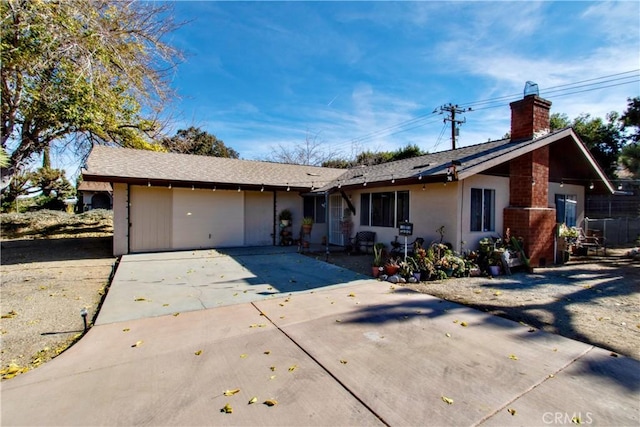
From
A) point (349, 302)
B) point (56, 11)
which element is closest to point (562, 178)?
A: point (349, 302)

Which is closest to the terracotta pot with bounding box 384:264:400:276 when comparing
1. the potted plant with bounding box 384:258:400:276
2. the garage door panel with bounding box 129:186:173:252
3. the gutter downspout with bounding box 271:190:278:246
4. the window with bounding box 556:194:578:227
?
the potted plant with bounding box 384:258:400:276

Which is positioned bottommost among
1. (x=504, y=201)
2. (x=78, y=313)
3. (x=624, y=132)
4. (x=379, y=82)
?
(x=78, y=313)

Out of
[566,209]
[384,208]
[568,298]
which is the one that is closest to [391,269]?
[568,298]

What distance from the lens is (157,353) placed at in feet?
11.2

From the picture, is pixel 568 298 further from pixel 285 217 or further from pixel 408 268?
pixel 285 217

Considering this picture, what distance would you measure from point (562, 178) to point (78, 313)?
13862 millimetres

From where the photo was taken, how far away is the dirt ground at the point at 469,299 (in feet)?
12.6

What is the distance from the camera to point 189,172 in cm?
1177

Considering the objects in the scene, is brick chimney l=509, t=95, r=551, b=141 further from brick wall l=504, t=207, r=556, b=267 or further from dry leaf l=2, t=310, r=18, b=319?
dry leaf l=2, t=310, r=18, b=319

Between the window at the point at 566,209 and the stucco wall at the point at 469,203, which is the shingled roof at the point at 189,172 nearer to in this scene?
the stucco wall at the point at 469,203

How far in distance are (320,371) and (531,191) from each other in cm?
836

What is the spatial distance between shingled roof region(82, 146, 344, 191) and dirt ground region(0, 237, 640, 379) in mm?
2867

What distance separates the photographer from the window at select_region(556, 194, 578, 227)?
10.8 metres

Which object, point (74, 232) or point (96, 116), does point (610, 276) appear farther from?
point (74, 232)
